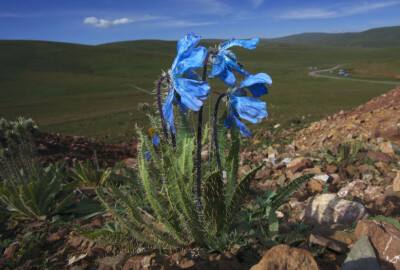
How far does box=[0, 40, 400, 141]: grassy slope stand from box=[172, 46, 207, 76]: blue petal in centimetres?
1030

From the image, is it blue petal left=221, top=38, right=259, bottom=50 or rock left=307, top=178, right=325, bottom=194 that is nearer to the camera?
blue petal left=221, top=38, right=259, bottom=50

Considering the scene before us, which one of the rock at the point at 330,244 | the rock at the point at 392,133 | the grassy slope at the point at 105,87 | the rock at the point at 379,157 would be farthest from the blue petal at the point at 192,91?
the grassy slope at the point at 105,87

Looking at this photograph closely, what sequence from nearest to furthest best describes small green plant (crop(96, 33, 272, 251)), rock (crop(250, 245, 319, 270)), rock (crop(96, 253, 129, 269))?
rock (crop(250, 245, 319, 270)), small green plant (crop(96, 33, 272, 251)), rock (crop(96, 253, 129, 269))

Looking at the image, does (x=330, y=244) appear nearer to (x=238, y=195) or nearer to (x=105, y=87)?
(x=238, y=195)

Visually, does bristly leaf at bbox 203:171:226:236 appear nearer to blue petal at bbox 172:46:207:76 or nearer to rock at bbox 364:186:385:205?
blue petal at bbox 172:46:207:76

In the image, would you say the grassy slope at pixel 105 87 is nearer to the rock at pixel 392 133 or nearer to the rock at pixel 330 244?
the rock at pixel 392 133

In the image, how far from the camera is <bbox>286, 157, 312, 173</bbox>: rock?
4086 millimetres

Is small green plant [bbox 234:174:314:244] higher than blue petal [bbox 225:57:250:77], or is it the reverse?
blue petal [bbox 225:57:250:77]

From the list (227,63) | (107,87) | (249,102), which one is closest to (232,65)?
(227,63)

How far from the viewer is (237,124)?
73.4 inches

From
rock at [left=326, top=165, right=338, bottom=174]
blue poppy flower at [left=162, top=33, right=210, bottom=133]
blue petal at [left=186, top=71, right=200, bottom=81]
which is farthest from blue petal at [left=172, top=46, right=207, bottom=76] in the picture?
rock at [left=326, top=165, right=338, bottom=174]

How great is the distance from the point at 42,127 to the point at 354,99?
2179 cm

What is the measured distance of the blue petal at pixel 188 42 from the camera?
169cm

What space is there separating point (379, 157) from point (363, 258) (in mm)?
3196
